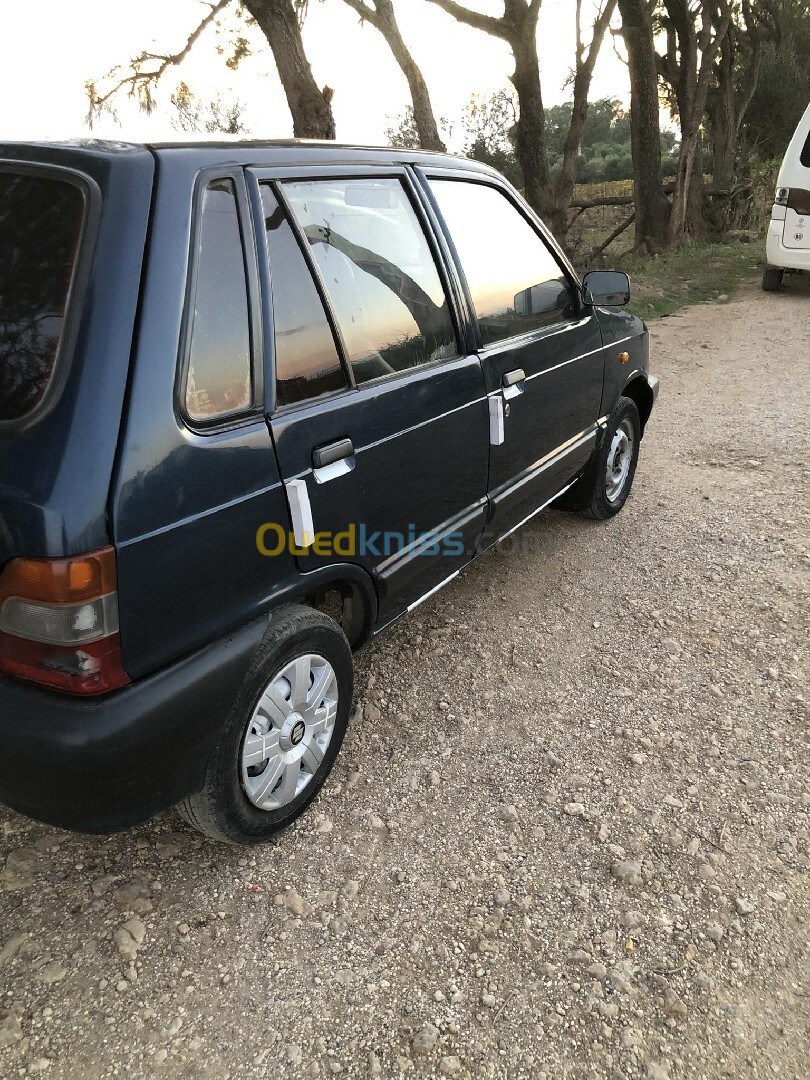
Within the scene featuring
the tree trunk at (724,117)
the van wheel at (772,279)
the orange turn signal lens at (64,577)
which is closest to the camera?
the orange turn signal lens at (64,577)

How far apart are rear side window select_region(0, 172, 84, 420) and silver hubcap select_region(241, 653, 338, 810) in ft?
3.04

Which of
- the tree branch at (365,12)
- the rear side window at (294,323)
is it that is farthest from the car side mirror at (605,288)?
the tree branch at (365,12)

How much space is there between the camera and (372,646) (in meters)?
3.27

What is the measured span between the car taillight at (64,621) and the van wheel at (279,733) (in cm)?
41

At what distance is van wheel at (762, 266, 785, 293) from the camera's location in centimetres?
1064

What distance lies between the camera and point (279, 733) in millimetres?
2158

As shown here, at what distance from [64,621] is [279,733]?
74 centimetres

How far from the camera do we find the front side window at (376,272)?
2.24m

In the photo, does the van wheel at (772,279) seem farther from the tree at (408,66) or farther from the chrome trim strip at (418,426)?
the chrome trim strip at (418,426)

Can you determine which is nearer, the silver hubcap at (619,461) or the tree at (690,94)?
the silver hubcap at (619,461)

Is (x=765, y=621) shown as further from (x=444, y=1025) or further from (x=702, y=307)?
(x=702, y=307)

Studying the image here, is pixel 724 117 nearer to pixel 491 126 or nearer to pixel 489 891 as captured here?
pixel 491 126

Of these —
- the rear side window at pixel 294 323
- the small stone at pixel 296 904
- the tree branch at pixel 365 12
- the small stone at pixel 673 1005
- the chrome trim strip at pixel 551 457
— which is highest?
the tree branch at pixel 365 12

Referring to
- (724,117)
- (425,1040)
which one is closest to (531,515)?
(425,1040)
